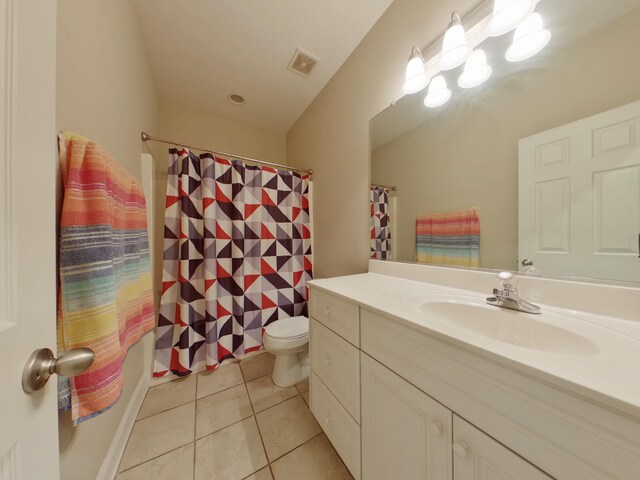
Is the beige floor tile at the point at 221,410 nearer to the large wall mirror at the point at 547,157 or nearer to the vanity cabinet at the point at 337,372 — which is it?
the vanity cabinet at the point at 337,372

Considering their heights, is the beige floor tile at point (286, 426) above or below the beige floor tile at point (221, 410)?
below

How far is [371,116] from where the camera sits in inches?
51.8

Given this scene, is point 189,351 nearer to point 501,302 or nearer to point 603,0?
point 501,302

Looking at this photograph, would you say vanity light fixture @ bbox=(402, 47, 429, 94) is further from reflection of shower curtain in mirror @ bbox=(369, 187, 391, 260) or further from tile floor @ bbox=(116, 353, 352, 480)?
tile floor @ bbox=(116, 353, 352, 480)

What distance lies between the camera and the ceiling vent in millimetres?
1444

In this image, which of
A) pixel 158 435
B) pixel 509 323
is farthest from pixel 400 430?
pixel 158 435

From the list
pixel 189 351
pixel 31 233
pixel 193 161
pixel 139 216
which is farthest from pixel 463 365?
pixel 193 161

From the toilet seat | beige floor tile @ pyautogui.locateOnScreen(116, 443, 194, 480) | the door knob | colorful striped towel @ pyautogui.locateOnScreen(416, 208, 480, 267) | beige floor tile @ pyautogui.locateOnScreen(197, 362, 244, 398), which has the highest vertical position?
colorful striped towel @ pyautogui.locateOnScreen(416, 208, 480, 267)

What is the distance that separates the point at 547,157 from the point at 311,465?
1504 mm

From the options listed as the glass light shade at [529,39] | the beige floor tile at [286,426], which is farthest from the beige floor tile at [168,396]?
the glass light shade at [529,39]

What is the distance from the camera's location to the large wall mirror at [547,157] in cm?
60

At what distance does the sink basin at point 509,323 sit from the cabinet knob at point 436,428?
9.3 inches

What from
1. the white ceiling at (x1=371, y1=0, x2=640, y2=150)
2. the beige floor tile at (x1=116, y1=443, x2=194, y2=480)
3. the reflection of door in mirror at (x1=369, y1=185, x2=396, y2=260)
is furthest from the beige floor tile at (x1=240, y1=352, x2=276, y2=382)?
the white ceiling at (x1=371, y1=0, x2=640, y2=150)

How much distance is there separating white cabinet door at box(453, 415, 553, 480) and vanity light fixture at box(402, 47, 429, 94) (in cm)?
127
